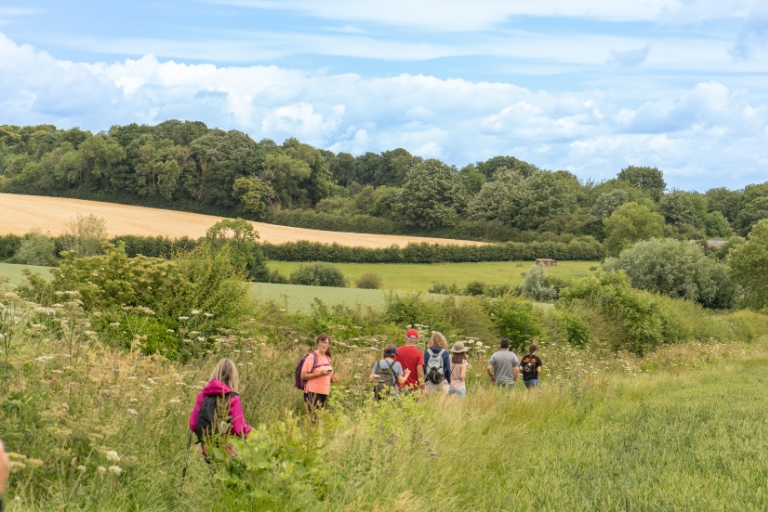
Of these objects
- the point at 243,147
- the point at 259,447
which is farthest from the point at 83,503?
the point at 243,147

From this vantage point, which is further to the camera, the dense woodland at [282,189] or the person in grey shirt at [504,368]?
the dense woodland at [282,189]

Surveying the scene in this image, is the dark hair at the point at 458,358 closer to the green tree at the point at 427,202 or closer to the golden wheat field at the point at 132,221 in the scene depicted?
the golden wheat field at the point at 132,221

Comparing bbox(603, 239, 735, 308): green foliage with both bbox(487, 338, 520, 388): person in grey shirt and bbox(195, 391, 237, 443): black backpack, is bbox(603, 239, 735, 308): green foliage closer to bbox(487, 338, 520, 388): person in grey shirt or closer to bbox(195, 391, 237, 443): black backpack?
bbox(487, 338, 520, 388): person in grey shirt

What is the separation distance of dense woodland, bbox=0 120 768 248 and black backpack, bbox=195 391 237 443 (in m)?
77.6

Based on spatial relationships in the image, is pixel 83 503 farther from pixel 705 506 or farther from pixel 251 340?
pixel 251 340

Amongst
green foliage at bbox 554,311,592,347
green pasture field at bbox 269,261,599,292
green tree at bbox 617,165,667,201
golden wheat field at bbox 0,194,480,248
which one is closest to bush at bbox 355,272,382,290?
green pasture field at bbox 269,261,599,292

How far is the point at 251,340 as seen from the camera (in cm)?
1304

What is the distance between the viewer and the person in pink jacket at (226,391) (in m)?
6.64

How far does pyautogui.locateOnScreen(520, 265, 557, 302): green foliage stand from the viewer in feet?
188

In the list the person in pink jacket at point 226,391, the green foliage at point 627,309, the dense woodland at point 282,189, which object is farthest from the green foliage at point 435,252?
the person in pink jacket at point 226,391

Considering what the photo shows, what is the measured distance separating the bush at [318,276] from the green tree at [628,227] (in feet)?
129

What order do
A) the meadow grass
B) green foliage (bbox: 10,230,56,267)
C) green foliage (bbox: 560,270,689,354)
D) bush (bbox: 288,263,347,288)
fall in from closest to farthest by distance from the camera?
the meadow grass < green foliage (bbox: 560,270,689,354) < green foliage (bbox: 10,230,56,267) < bush (bbox: 288,263,347,288)

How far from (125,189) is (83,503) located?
88.0m

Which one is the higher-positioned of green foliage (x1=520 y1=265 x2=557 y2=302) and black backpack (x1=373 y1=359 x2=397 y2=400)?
black backpack (x1=373 y1=359 x2=397 y2=400)
